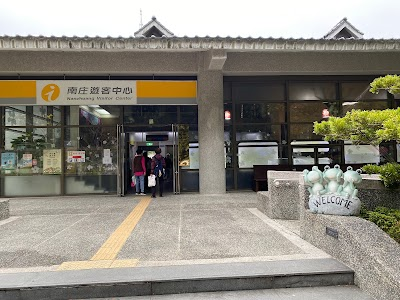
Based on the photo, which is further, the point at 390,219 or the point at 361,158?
the point at 361,158

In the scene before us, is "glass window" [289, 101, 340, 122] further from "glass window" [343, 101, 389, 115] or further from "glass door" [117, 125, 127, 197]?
"glass door" [117, 125, 127, 197]

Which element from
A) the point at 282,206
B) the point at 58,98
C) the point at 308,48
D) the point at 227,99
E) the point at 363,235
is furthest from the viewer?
the point at 227,99

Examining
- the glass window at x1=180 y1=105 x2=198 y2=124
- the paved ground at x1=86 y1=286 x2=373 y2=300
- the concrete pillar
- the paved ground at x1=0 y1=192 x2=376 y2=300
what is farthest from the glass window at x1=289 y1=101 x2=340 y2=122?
the paved ground at x1=86 y1=286 x2=373 y2=300

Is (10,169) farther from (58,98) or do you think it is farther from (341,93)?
(341,93)

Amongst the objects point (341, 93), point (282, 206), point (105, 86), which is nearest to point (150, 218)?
point (282, 206)

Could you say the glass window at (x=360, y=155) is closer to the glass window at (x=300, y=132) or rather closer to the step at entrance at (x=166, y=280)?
the glass window at (x=300, y=132)

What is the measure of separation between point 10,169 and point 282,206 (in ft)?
31.4

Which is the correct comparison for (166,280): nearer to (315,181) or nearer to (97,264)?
(97,264)

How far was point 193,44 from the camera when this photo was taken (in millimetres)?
9648

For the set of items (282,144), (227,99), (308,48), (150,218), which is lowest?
(150,218)

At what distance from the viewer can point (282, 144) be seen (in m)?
12.4

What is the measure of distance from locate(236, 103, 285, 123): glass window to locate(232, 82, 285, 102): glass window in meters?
0.22

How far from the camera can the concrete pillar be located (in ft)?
37.7

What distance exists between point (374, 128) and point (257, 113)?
25.2 feet
